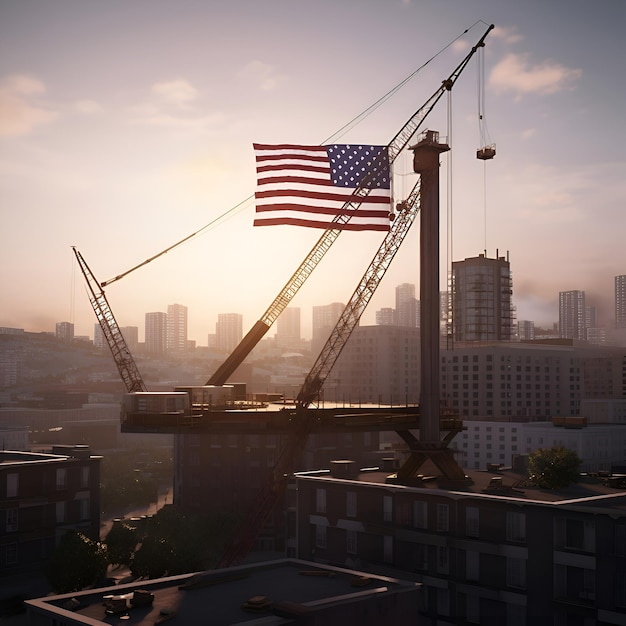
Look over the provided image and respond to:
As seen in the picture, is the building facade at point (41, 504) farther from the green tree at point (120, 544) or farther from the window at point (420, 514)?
the window at point (420, 514)

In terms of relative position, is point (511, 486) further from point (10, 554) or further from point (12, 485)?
point (10, 554)

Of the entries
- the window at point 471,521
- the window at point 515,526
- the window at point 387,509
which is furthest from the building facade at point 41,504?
the window at point 515,526

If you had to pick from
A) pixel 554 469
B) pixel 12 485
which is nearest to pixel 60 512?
pixel 12 485

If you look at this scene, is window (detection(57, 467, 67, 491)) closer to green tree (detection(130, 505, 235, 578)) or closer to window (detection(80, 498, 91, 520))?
window (detection(80, 498, 91, 520))

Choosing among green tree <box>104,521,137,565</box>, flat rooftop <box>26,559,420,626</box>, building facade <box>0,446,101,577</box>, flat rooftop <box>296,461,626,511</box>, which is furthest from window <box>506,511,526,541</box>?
building facade <box>0,446,101,577</box>

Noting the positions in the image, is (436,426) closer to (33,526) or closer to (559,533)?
(559,533)

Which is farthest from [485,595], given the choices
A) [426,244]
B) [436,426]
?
[426,244]
